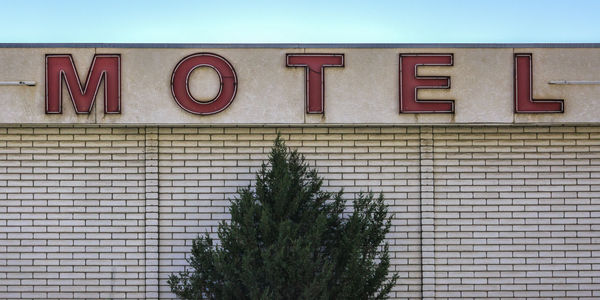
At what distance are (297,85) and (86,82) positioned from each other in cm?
269

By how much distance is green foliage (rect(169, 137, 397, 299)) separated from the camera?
6820 millimetres

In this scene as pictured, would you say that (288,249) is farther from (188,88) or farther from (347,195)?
(188,88)

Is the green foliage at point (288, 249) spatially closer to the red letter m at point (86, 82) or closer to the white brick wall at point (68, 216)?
the white brick wall at point (68, 216)

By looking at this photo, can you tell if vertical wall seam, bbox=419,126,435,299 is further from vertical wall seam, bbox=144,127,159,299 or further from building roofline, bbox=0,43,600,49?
vertical wall seam, bbox=144,127,159,299

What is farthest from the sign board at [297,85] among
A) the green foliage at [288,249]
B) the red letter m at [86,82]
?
the green foliage at [288,249]

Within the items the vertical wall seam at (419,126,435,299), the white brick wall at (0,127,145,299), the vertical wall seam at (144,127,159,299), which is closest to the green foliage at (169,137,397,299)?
the vertical wall seam at (144,127,159,299)

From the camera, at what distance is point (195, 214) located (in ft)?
26.2

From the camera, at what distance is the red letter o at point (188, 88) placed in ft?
24.7

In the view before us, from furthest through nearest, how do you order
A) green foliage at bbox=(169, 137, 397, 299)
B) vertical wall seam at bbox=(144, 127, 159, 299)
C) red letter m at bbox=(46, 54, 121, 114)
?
1. vertical wall seam at bbox=(144, 127, 159, 299)
2. red letter m at bbox=(46, 54, 121, 114)
3. green foliage at bbox=(169, 137, 397, 299)

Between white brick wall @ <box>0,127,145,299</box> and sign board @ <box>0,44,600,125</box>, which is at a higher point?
sign board @ <box>0,44,600,125</box>

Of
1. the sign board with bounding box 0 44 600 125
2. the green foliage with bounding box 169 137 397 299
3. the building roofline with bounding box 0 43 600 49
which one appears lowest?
the green foliage with bounding box 169 137 397 299

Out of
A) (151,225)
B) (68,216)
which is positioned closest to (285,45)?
(151,225)

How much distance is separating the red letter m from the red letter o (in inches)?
29.9

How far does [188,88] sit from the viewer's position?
7551 millimetres
